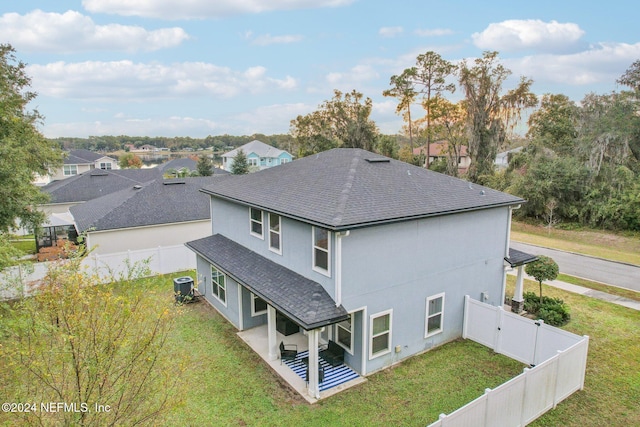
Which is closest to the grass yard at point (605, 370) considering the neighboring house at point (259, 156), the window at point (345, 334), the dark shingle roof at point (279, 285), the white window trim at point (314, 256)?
the window at point (345, 334)

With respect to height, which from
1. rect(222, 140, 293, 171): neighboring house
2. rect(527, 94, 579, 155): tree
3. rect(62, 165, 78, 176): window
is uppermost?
rect(527, 94, 579, 155): tree

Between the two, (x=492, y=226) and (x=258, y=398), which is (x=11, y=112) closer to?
(x=258, y=398)

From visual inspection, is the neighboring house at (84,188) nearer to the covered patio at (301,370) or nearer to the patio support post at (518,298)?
the covered patio at (301,370)

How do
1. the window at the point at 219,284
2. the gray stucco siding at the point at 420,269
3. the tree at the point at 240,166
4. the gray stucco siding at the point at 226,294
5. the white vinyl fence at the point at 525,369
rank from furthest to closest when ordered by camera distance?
the tree at the point at 240,166, the window at the point at 219,284, the gray stucco siding at the point at 226,294, the gray stucco siding at the point at 420,269, the white vinyl fence at the point at 525,369

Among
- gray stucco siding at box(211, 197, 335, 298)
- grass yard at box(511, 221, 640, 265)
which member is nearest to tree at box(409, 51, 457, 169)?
grass yard at box(511, 221, 640, 265)

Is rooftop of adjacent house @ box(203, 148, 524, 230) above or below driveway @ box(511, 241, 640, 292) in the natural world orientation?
above

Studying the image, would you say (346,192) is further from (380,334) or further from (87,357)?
(87,357)

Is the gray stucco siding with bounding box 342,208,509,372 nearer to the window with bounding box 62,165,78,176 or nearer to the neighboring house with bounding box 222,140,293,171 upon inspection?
the window with bounding box 62,165,78,176

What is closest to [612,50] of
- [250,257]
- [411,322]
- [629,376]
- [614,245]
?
[614,245]

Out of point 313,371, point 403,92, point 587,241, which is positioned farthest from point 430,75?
point 313,371
